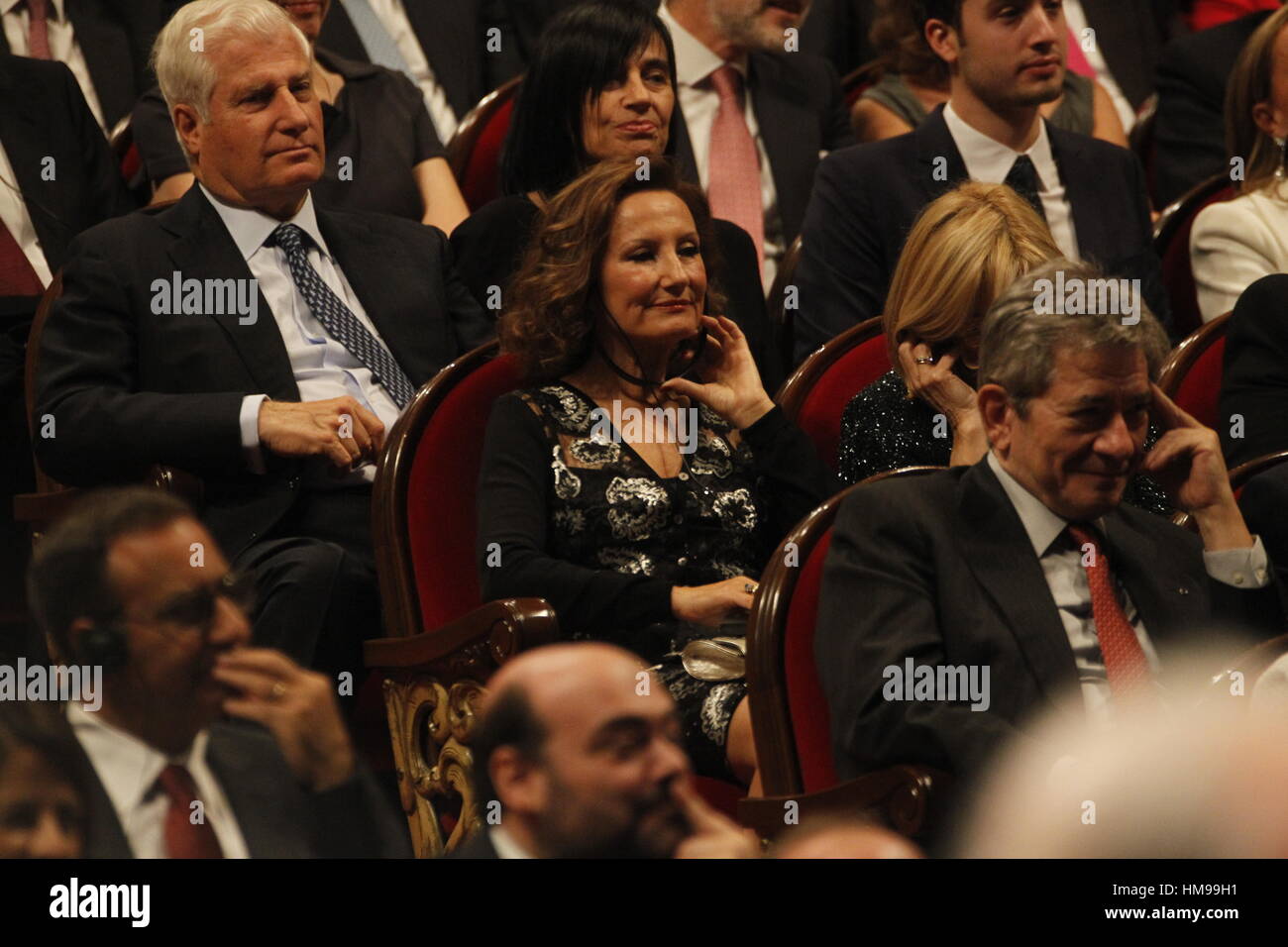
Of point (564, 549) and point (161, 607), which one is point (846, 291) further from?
point (161, 607)

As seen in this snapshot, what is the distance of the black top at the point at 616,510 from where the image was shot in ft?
6.35

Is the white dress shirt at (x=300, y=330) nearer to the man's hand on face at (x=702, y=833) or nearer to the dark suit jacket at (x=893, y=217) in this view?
the dark suit jacket at (x=893, y=217)

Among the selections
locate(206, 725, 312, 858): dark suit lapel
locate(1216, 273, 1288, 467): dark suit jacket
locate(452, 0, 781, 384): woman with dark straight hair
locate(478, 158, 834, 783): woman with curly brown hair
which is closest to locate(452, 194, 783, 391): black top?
locate(452, 0, 781, 384): woman with dark straight hair

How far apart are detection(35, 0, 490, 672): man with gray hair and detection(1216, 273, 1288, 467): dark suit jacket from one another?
0.96m

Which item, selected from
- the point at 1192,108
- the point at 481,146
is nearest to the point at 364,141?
the point at 481,146

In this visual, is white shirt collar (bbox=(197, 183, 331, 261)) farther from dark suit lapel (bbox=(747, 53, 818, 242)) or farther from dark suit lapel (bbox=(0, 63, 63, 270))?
dark suit lapel (bbox=(747, 53, 818, 242))

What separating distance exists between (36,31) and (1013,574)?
6.73ft

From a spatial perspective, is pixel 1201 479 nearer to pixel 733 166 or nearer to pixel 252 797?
pixel 252 797

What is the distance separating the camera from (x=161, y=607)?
1042mm

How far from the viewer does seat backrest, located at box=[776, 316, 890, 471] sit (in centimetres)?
226

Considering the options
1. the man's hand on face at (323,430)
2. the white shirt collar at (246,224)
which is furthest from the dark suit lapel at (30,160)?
the man's hand on face at (323,430)

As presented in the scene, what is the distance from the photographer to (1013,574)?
1.59m

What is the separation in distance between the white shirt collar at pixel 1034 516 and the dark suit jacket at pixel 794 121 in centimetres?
140
